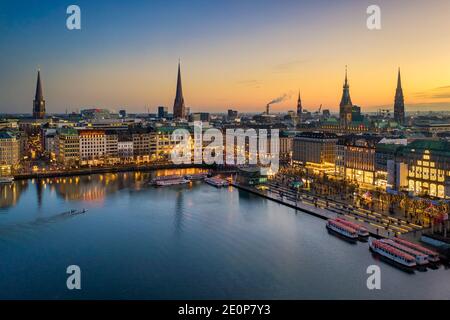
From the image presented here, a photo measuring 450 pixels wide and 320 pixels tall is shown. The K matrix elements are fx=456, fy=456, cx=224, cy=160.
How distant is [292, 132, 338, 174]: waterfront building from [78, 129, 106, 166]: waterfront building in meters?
12.7

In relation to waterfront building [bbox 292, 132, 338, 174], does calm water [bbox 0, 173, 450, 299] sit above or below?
below

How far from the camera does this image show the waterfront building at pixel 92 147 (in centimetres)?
2909

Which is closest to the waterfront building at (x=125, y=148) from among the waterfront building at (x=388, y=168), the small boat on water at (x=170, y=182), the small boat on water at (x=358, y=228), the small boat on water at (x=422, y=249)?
the small boat on water at (x=170, y=182)

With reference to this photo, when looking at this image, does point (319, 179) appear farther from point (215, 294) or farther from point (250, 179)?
point (215, 294)

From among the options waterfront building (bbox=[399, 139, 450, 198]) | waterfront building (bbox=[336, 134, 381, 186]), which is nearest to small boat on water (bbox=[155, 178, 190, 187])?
waterfront building (bbox=[336, 134, 381, 186])

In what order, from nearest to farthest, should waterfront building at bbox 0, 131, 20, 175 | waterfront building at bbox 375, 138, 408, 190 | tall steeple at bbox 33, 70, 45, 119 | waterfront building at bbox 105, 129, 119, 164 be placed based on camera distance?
waterfront building at bbox 375, 138, 408, 190
waterfront building at bbox 0, 131, 20, 175
waterfront building at bbox 105, 129, 119, 164
tall steeple at bbox 33, 70, 45, 119

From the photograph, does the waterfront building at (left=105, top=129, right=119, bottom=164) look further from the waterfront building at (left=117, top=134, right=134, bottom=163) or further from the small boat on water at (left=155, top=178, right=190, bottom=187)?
the small boat on water at (left=155, top=178, right=190, bottom=187)

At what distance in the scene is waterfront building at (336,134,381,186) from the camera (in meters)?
20.3

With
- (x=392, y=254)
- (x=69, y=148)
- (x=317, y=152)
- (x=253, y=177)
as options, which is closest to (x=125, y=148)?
(x=69, y=148)

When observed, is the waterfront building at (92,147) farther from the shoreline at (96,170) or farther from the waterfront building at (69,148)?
the shoreline at (96,170)

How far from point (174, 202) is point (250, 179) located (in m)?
4.35

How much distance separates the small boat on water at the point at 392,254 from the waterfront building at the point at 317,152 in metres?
13.2
